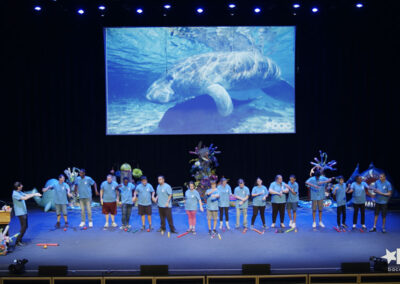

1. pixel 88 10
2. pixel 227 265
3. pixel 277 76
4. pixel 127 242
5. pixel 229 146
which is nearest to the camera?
pixel 227 265

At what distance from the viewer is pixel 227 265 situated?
7.69 meters

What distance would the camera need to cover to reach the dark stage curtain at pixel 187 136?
13.8 meters

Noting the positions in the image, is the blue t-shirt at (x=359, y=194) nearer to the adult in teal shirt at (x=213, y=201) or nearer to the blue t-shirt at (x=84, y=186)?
the adult in teal shirt at (x=213, y=201)

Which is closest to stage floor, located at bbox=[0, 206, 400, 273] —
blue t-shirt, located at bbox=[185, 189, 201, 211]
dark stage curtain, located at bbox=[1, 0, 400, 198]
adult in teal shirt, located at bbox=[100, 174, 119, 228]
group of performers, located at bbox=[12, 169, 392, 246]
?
group of performers, located at bbox=[12, 169, 392, 246]

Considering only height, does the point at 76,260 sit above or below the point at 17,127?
below

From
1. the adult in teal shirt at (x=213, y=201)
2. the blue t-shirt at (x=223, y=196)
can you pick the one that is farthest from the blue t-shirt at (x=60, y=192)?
the blue t-shirt at (x=223, y=196)

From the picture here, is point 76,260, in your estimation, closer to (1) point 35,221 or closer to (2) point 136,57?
(1) point 35,221

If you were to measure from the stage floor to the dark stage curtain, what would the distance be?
387 cm

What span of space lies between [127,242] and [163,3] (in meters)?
6.51

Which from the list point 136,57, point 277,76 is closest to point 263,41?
point 277,76

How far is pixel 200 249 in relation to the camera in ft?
28.4

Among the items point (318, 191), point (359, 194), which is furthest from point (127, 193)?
point (359, 194)

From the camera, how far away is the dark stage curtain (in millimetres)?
13844

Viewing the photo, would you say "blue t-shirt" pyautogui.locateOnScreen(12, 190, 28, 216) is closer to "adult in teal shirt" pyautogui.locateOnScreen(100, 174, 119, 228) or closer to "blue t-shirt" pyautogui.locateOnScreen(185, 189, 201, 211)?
"adult in teal shirt" pyautogui.locateOnScreen(100, 174, 119, 228)
